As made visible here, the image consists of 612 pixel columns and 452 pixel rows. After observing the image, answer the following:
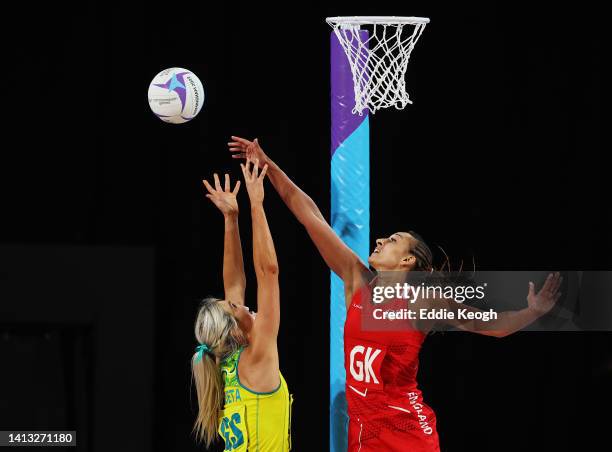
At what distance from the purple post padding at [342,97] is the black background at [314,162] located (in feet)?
3.68

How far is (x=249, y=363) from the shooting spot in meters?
4.66

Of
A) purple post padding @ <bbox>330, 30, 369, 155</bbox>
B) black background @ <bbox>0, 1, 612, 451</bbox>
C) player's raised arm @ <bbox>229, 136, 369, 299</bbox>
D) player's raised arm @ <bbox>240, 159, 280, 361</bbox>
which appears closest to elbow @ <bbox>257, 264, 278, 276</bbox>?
player's raised arm @ <bbox>240, 159, 280, 361</bbox>

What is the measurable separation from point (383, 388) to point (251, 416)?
59 cm

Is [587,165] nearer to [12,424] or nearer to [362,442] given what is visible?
[362,442]


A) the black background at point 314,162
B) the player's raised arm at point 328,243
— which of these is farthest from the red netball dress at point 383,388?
the black background at point 314,162

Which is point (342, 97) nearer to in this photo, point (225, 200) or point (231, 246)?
point (225, 200)

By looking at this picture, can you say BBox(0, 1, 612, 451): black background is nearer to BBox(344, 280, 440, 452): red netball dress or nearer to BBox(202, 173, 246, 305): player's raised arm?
BBox(202, 173, 246, 305): player's raised arm

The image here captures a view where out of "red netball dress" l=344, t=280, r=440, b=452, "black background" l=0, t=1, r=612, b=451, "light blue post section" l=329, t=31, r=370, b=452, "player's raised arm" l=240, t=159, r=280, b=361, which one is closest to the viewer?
"red netball dress" l=344, t=280, r=440, b=452

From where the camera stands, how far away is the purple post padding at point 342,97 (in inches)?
193

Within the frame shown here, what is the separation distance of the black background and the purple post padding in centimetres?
112

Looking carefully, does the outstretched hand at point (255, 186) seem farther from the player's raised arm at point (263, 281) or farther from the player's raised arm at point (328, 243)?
the player's raised arm at point (328, 243)

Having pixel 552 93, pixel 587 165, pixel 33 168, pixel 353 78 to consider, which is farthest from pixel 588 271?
pixel 33 168

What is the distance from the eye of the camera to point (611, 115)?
20.1ft

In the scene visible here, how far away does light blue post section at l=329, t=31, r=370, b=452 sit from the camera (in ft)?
16.0
